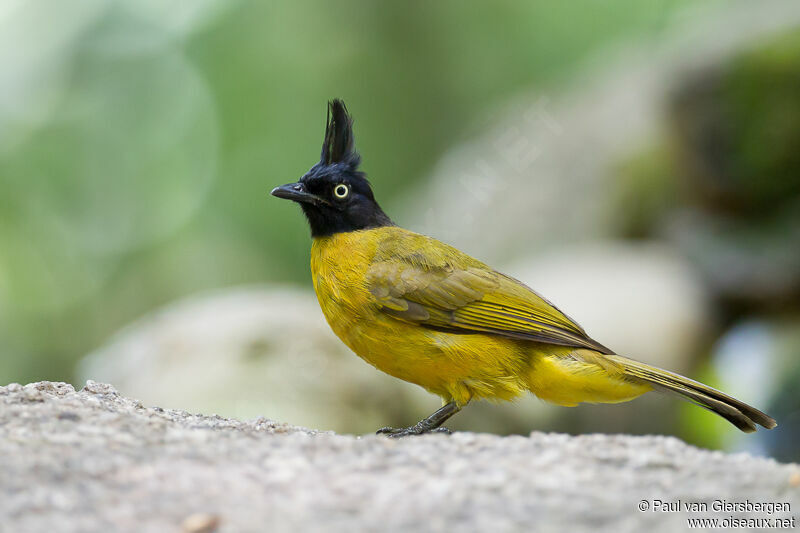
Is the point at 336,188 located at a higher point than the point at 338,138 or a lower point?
lower

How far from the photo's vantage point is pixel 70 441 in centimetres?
292

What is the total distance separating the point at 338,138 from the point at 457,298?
1.28 metres

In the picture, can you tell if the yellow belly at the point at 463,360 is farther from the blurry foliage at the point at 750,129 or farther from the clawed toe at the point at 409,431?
the blurry foliage at the point at 750,129

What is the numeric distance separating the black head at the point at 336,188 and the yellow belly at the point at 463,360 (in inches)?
24.4

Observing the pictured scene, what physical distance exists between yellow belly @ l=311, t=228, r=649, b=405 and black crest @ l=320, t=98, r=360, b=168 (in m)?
0.95

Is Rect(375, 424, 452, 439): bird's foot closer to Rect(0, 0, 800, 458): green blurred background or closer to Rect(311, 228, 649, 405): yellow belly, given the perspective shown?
Rect(311, 228, 649, 405): yellow belly

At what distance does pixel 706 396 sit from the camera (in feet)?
13.2

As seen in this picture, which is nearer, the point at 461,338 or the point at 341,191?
the point at 461,338

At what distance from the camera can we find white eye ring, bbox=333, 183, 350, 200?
4965 millimetres

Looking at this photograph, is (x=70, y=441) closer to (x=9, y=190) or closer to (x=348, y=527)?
(x=348, y=527)

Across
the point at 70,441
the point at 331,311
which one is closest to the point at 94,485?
the point at 70,441

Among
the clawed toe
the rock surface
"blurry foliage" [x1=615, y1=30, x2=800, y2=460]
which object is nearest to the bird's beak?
the clawed toe
